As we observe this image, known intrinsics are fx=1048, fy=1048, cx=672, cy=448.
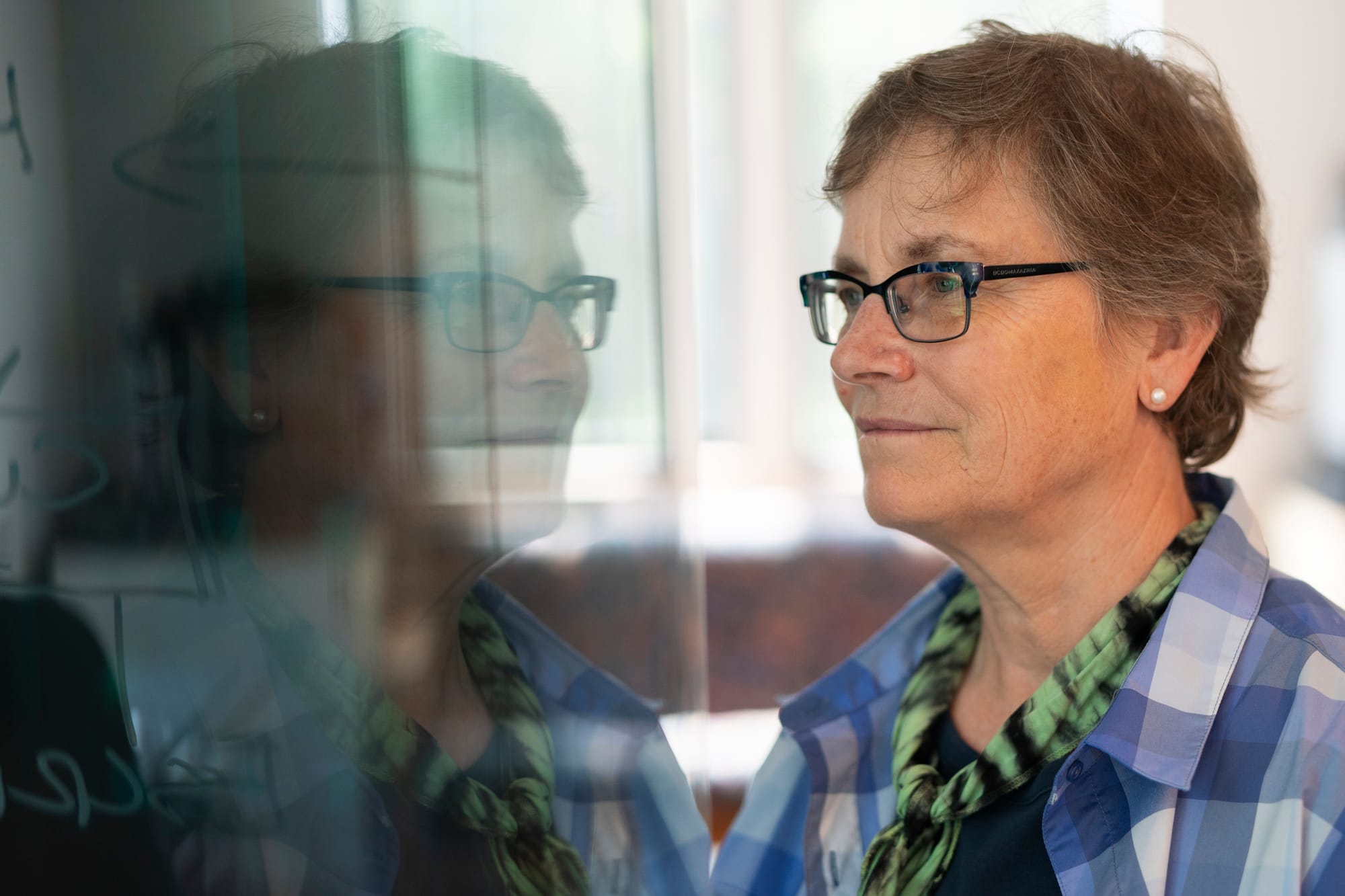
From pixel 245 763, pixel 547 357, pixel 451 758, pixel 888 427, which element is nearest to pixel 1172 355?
pixel 888 427

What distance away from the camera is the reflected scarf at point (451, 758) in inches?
20.2

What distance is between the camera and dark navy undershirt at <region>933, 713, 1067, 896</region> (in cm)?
87

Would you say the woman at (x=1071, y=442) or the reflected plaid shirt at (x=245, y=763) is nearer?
the reflected plaid shirt at (x=245, y=763)

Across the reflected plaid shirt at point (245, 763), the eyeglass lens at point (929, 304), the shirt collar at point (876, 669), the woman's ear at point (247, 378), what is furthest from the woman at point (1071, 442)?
the woman's ear at point (247, 378)

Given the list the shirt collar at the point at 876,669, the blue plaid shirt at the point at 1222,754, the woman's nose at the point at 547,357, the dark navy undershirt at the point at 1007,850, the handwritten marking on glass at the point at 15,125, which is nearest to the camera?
the handwritten marking on glass at the point at 15,125

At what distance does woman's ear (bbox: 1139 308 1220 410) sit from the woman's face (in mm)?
17

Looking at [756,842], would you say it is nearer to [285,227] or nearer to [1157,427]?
[1157,427]

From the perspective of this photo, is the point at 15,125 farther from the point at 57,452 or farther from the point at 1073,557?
the point at 1073,557

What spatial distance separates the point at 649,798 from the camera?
82 cm

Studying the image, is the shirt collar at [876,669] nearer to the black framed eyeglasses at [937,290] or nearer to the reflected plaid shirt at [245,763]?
the black framed eyeglasses at [937,290]

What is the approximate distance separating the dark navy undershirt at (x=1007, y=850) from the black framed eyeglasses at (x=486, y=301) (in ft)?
1.83

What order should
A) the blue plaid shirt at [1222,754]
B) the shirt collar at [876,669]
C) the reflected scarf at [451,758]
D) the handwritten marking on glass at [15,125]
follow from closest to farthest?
1. the handwritten marking on glass at [15,125]
2. the reflected scarf at [451,758]
3. the blue plaid shirt at [1222,754]
4. the shirt collar at [876,669]

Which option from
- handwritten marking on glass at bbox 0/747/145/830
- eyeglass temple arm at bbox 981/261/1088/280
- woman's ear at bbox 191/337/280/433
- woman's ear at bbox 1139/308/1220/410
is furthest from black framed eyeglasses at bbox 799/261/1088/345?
handwritten marking on glass at bbox 0/747/145/830

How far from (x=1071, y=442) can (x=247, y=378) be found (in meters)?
0.68
